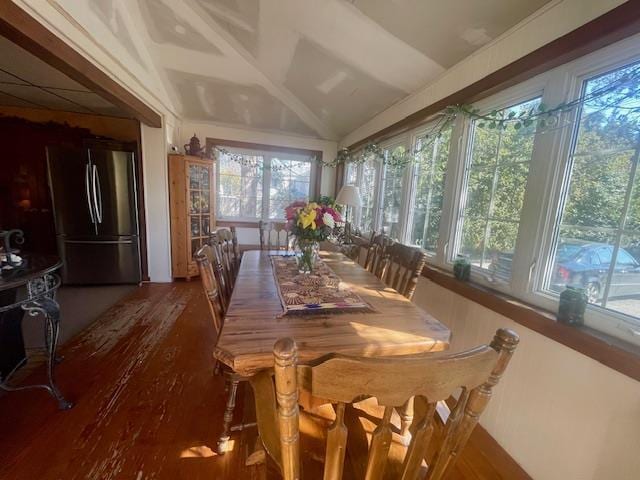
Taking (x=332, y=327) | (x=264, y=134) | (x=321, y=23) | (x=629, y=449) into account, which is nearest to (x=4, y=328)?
(x=332, y=327)

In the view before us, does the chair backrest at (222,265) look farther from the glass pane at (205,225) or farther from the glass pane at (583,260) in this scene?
the glass pane at (205,225)

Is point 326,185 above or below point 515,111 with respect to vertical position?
below

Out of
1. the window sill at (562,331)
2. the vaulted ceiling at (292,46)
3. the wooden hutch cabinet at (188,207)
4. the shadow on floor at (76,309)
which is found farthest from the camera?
the wooden hutch cabinet at (188,207)

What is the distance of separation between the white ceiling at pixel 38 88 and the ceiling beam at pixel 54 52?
0.59m

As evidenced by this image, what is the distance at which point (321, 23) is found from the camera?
205 cm

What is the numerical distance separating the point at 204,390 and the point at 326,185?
3606 millimetres

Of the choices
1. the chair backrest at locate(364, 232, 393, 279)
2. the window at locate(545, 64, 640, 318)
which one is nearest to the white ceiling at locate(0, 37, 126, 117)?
the chair backrest at locate(364, 232, 393, 279)

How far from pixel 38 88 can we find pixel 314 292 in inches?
148

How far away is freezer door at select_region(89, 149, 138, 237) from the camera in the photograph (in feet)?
10.00

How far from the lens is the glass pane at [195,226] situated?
368 cm

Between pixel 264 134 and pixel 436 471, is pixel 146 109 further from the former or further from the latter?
pixel 436 471

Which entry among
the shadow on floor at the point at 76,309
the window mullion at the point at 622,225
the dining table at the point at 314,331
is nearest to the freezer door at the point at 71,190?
the shadow on floor at the point at 76,309

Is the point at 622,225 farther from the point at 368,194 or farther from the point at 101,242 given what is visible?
the point at 101,242

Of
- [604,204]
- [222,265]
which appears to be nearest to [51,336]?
[222,265]
